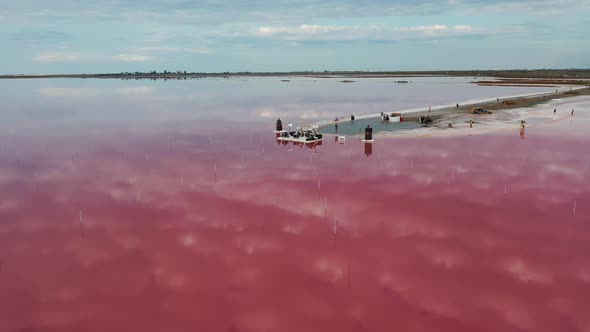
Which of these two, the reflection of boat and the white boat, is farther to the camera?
the white boat

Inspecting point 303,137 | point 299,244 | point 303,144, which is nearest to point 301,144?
point 303,144

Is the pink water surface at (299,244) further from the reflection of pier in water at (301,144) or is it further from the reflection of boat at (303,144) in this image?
the reflection of boat at (303,144)

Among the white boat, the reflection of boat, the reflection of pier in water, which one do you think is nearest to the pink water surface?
the reflection of pier in water

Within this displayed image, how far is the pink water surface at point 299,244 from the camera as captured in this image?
599 inches

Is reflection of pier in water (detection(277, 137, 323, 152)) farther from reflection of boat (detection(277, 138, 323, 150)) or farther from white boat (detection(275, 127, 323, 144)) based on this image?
white boat (detection(275, 127, 323, 144))

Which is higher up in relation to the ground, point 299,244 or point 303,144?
point 303,144

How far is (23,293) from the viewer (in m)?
16.8

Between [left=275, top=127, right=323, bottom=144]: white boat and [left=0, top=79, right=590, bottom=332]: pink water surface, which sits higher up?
[left=275, top=127, right=323, bottom=144]: white boat

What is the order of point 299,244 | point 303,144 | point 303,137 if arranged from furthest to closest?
point 303,137, point 303,144, point 299,244

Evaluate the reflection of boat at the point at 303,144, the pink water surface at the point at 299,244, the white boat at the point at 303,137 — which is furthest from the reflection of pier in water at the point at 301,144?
the pink water surface at the point at 299,244

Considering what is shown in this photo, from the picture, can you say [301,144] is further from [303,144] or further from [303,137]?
[303,137]

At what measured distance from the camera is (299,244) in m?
20.6

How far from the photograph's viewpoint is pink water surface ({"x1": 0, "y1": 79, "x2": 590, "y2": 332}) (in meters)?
15.2

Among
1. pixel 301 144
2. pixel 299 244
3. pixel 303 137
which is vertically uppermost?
pixel 303 137
